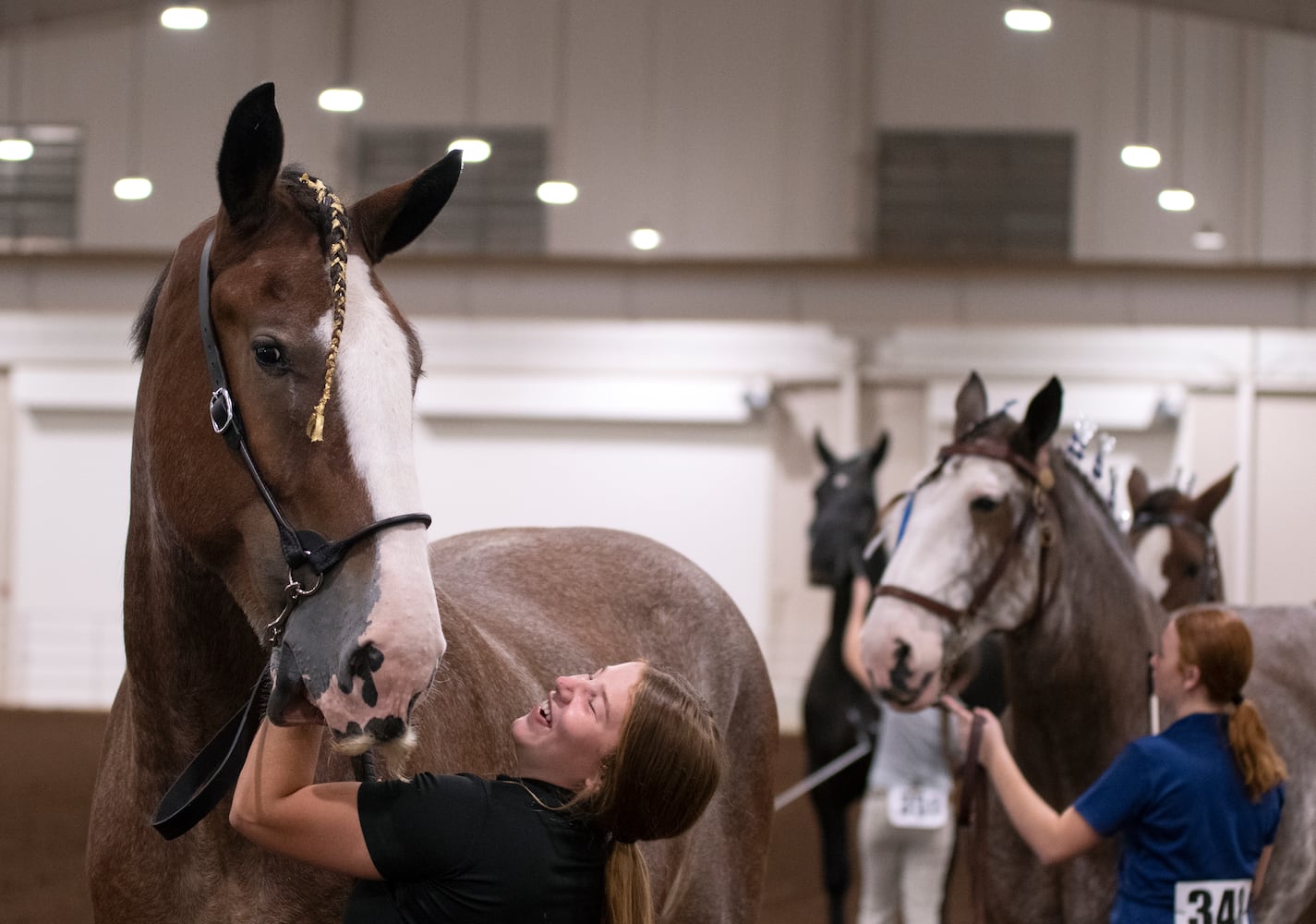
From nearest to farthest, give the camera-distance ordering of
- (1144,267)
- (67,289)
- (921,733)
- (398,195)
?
1. (398,195)
2. (921,733)
3. (1144,267)
4. (67,289)

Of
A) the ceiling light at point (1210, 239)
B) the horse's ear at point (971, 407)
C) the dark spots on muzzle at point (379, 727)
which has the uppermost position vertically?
the ceiling light at point (1210, 239)

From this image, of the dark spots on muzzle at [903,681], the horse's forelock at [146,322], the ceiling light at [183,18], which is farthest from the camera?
the ceiling light at [183,18]

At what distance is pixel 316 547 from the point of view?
1670 mm

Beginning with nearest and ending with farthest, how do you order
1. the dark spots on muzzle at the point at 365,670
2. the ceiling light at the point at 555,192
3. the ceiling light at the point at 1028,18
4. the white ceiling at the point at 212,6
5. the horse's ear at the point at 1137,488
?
the dark spots on muzzle at the point at 365,670
the horse's ear at the point at 1137,488
the ceiling light at the point at 1028,18
the white ceiling at the point at 212,6
the ceiling light at the point at 555,192

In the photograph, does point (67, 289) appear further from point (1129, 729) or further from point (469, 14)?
point (1129, 729)

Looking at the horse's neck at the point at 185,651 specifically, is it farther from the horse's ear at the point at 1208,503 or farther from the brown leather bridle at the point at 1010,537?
the horse's ear at the point at 1208,503

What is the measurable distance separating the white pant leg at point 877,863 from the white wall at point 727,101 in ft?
31.9

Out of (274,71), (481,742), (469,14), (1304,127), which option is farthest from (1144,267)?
(481,742)

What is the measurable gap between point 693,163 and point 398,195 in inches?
493

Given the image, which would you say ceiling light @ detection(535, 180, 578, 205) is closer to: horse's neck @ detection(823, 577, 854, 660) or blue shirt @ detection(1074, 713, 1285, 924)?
horse's neck @ detection(823, 577, 854, 660)

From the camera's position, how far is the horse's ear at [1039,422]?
3.38 metres

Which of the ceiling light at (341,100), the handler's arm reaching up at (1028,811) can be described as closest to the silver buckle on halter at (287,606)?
the handler's arm reaching up at (1028,811)

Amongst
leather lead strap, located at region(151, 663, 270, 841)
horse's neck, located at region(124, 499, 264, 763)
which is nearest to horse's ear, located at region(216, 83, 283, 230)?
horse's neck, located at region(124, 499, 264, 763)

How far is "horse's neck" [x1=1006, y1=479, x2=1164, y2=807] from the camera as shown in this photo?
11.1ft
